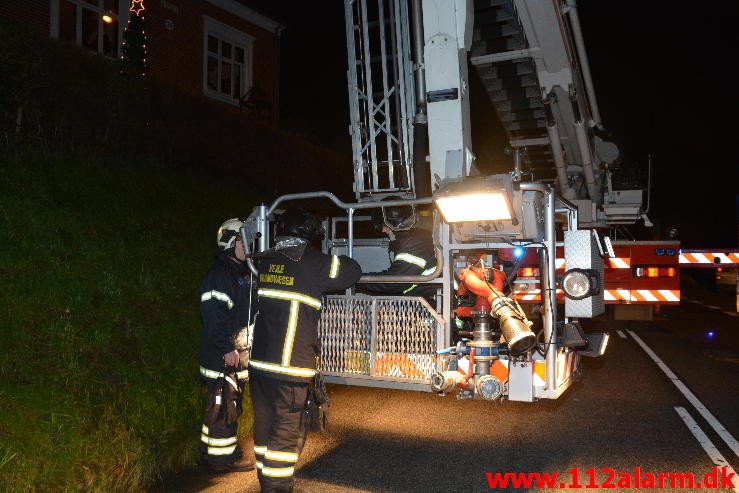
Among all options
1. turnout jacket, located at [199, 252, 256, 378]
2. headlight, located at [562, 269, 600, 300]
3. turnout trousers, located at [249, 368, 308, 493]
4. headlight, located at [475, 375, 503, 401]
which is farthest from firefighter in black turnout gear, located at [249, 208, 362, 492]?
headlight, located at [562, 269, 600, 300]

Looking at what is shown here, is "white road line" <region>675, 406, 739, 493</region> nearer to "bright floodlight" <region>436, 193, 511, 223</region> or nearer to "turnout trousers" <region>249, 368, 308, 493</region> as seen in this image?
"bright floodlight" <region>436, 193, 511, 223</region>

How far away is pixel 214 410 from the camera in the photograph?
4.38 meters

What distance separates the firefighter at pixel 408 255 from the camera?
15.1 ft

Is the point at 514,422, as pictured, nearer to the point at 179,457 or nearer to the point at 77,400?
the point at 179,457

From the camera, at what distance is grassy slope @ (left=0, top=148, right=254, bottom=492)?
3691mm

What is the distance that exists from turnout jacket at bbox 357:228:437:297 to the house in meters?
8.66

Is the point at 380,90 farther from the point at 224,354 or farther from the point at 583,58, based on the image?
the point at 583,58

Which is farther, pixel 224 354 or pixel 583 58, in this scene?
pixel 583 58

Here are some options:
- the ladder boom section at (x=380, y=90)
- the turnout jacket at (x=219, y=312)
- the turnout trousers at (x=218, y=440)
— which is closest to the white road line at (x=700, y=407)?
the ladder boom section at (x=380, y=90)

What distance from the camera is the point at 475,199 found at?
384 centimetres

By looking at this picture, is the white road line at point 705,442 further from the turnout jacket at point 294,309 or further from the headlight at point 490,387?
the turnout jacket at point 294,309

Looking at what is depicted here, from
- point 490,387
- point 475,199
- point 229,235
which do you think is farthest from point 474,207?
point 229,235

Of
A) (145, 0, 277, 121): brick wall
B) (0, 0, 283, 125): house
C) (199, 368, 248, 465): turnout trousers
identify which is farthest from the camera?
(145, 0, 277, 121): brick wall

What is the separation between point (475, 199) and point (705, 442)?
3029 mm
